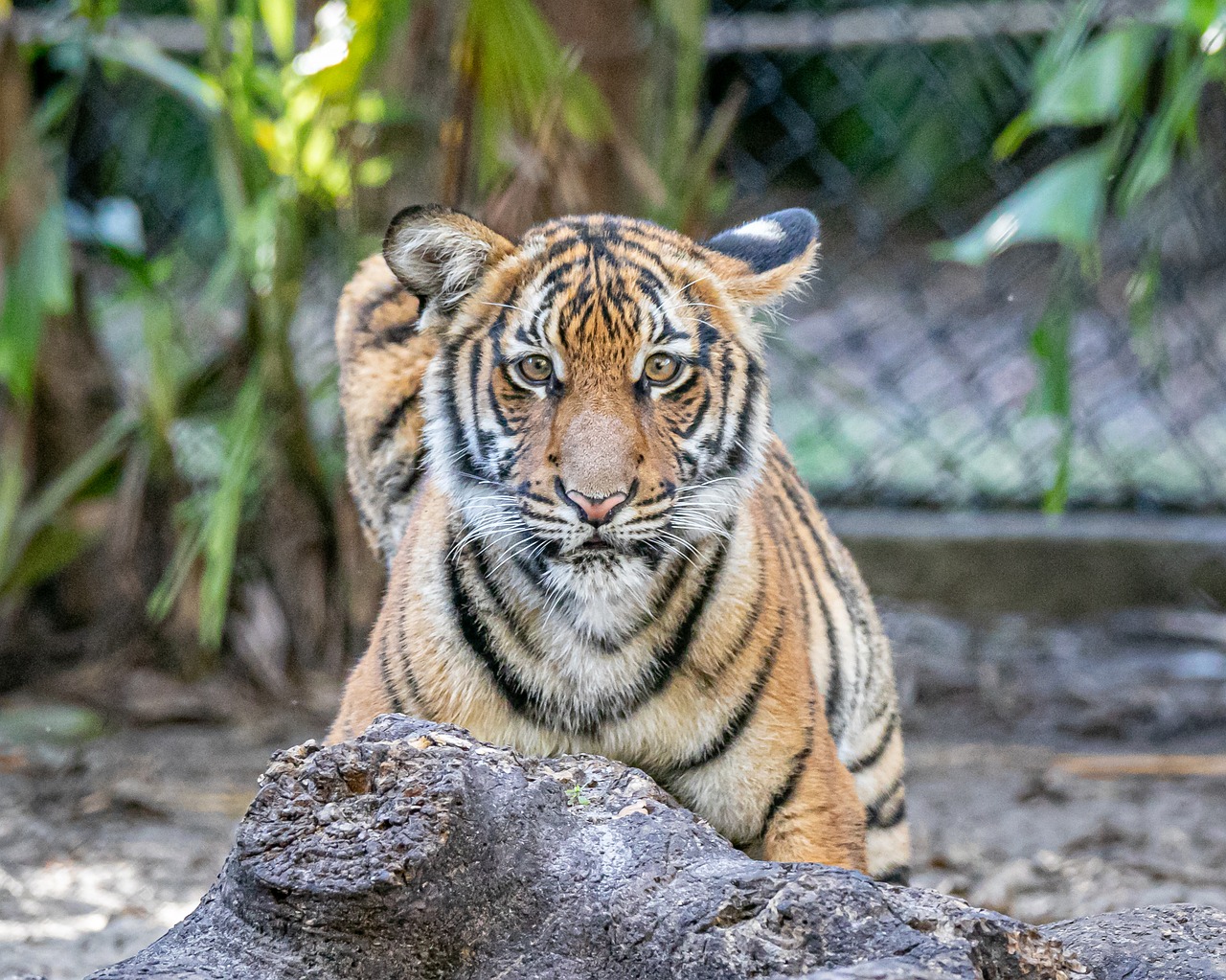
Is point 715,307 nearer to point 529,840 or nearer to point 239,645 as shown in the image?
point 529,840

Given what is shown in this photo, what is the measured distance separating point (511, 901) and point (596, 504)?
0.72m

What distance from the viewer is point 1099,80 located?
3.58 meters

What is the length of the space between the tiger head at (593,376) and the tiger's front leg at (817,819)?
0.43m

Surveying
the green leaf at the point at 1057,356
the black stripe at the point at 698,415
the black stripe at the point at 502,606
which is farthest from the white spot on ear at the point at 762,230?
the green leaf at the point at 1057,356

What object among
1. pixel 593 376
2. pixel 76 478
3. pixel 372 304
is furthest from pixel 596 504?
pixel 76 478

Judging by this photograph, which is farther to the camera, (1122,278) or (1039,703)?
(1122,278)

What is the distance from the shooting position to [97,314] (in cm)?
537

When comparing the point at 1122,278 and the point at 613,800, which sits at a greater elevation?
the point at 1122,278

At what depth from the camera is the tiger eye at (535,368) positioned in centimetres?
242

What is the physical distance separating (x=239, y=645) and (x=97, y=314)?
137 cm

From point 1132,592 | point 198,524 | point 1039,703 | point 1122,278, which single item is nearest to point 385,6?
point 198,524

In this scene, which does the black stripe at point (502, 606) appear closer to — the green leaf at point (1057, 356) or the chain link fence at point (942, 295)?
the green leaf at point (1057, 356)

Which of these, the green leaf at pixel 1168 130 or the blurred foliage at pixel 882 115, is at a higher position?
the blurred foliage at pixel 882 115

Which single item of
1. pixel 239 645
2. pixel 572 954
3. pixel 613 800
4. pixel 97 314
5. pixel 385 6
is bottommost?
pixel 239 645
